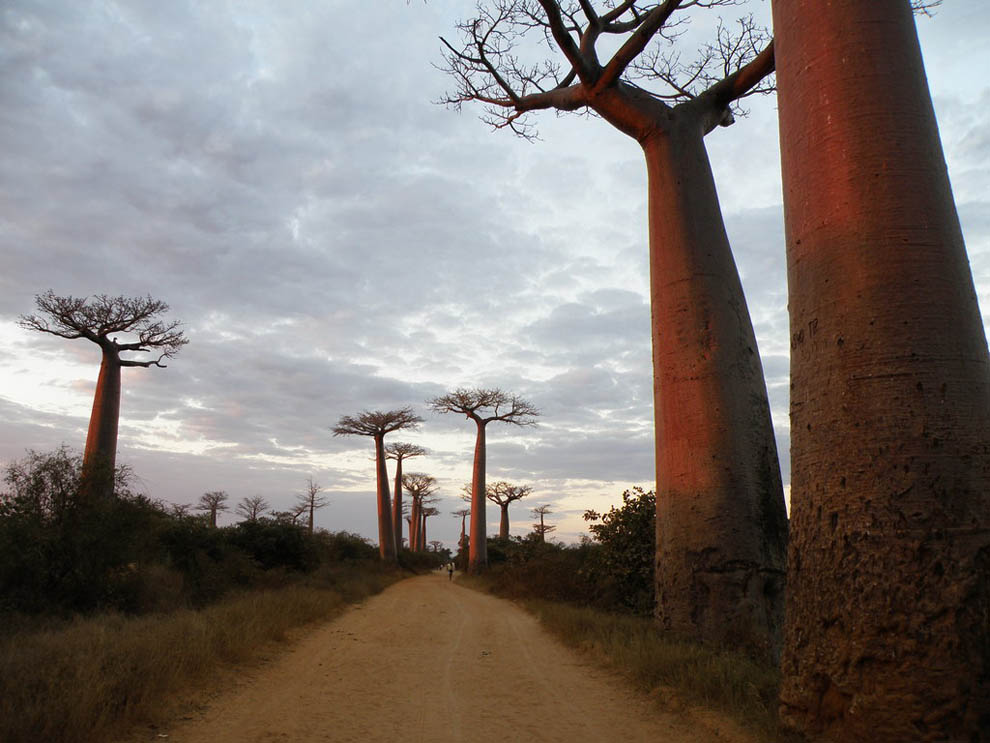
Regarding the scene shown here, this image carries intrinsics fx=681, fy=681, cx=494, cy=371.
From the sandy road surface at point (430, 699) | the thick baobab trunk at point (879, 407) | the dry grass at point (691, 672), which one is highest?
the thick baobab trunk at point (879, 407)

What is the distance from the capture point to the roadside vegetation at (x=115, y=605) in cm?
347

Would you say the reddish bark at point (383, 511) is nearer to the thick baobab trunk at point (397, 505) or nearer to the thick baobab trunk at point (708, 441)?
the thick baobab trunk at point (397, 505)

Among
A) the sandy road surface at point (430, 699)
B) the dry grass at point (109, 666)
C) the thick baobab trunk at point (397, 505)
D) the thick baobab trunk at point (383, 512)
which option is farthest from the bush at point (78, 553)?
the thick baobab trunk at point (397, 505)

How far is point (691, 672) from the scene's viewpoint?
4211mm

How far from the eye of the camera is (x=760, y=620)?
538 centimetres

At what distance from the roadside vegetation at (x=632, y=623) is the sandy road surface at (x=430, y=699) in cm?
19

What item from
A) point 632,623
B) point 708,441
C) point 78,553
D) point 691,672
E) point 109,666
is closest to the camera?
point 109,666

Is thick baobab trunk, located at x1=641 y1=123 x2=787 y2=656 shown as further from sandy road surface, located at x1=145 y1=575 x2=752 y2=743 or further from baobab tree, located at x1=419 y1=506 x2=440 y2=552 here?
baobab tree, located at x1=419 y1=506 x2=440 y2=552

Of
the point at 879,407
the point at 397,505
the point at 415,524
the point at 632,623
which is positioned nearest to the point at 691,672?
the point at 879,407

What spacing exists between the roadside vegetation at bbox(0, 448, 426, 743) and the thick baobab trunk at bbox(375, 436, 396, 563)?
14.5 m

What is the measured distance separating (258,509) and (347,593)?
29039mm

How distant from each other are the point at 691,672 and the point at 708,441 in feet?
6.63

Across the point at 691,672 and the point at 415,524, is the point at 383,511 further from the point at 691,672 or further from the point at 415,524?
the point at 691,672

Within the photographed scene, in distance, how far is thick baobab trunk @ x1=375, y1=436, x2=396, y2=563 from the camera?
2911cm
